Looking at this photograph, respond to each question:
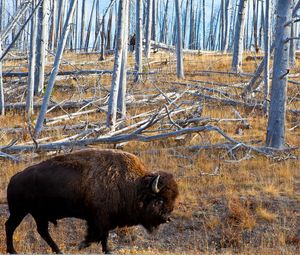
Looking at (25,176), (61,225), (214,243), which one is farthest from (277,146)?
(25,176)

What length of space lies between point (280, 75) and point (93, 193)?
20.6 ft

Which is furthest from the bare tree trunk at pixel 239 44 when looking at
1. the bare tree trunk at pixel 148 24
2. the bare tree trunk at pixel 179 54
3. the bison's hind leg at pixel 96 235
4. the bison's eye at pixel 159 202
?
the bison's hind leg at pixel 96 235

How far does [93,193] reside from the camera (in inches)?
236

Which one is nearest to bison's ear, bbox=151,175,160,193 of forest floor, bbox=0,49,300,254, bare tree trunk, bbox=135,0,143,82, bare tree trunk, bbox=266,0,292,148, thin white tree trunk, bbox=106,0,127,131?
forest floor, bbox=0,49,300,254

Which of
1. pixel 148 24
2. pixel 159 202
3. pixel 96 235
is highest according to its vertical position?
pixel 148 24

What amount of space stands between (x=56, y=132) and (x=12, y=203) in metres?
6.45

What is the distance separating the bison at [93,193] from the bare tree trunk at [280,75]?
5.51 m

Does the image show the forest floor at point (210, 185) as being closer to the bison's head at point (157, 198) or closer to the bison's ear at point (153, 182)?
the bison's head at point (157, 198)

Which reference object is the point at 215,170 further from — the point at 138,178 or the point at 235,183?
the point at 138,178

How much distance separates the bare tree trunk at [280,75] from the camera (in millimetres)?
10789

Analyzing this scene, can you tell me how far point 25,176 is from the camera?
6.07 meters

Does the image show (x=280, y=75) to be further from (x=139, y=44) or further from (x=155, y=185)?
(x=139, y=44)

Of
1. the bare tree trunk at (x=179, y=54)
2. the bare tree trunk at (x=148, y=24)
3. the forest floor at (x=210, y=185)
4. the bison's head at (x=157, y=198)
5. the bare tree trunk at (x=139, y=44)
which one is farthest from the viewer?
the bare tree trunk at (x=148, y=24)

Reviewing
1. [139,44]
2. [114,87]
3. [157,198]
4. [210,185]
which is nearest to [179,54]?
[139,44]
